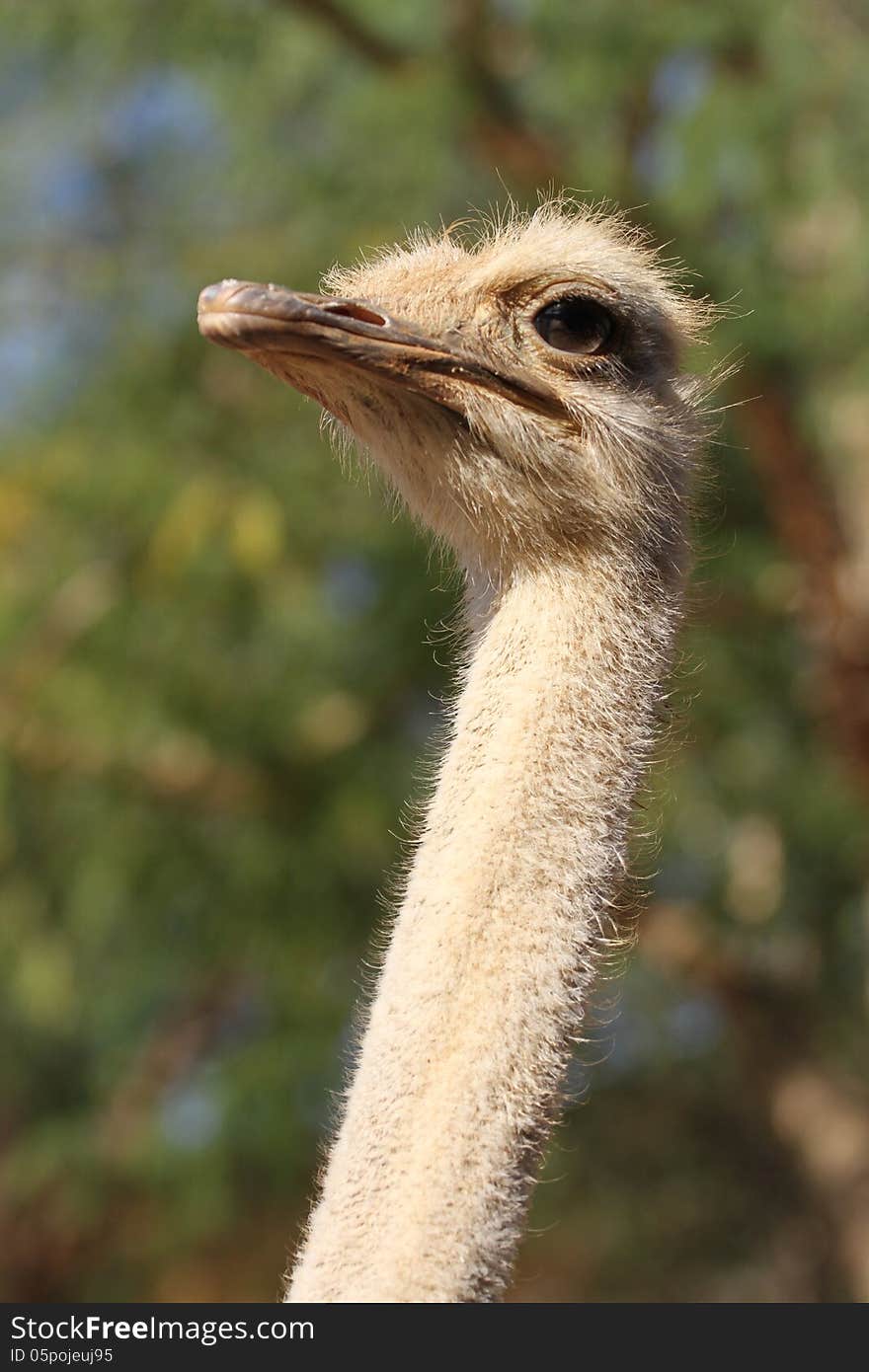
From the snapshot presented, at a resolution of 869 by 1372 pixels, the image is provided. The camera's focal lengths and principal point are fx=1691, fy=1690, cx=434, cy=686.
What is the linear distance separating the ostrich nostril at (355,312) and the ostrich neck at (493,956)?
408mm

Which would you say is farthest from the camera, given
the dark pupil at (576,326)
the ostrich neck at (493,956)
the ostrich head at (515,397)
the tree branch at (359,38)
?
the tree branch at (359,38)

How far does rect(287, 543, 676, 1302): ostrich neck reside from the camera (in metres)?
1.87

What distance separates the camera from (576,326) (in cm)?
241

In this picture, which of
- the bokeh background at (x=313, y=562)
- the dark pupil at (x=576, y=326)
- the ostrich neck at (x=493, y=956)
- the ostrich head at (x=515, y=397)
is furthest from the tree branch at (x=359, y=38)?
the ostrich neck at (x=493, y=956)

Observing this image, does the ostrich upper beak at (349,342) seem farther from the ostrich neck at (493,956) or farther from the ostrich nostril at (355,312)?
the ostrich neck at (493,956)

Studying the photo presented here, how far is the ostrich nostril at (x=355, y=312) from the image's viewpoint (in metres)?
2.10

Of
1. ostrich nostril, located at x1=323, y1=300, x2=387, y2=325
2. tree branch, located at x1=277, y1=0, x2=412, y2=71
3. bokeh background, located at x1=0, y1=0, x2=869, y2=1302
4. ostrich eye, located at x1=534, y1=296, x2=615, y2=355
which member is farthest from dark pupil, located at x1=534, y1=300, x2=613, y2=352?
tree branch, located at x1=277, y1=0, x2=412, y2=71

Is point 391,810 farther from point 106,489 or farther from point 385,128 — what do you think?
point 385,128

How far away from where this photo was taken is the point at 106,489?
22.0ft

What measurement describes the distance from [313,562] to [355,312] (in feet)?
16.8

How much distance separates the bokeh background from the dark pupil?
297 cm

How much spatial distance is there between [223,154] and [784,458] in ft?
10.3

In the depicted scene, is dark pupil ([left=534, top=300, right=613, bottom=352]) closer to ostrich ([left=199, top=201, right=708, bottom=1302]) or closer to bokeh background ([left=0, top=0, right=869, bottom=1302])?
ostrich ([left=199, top=201, right=708, bottom=1302])
